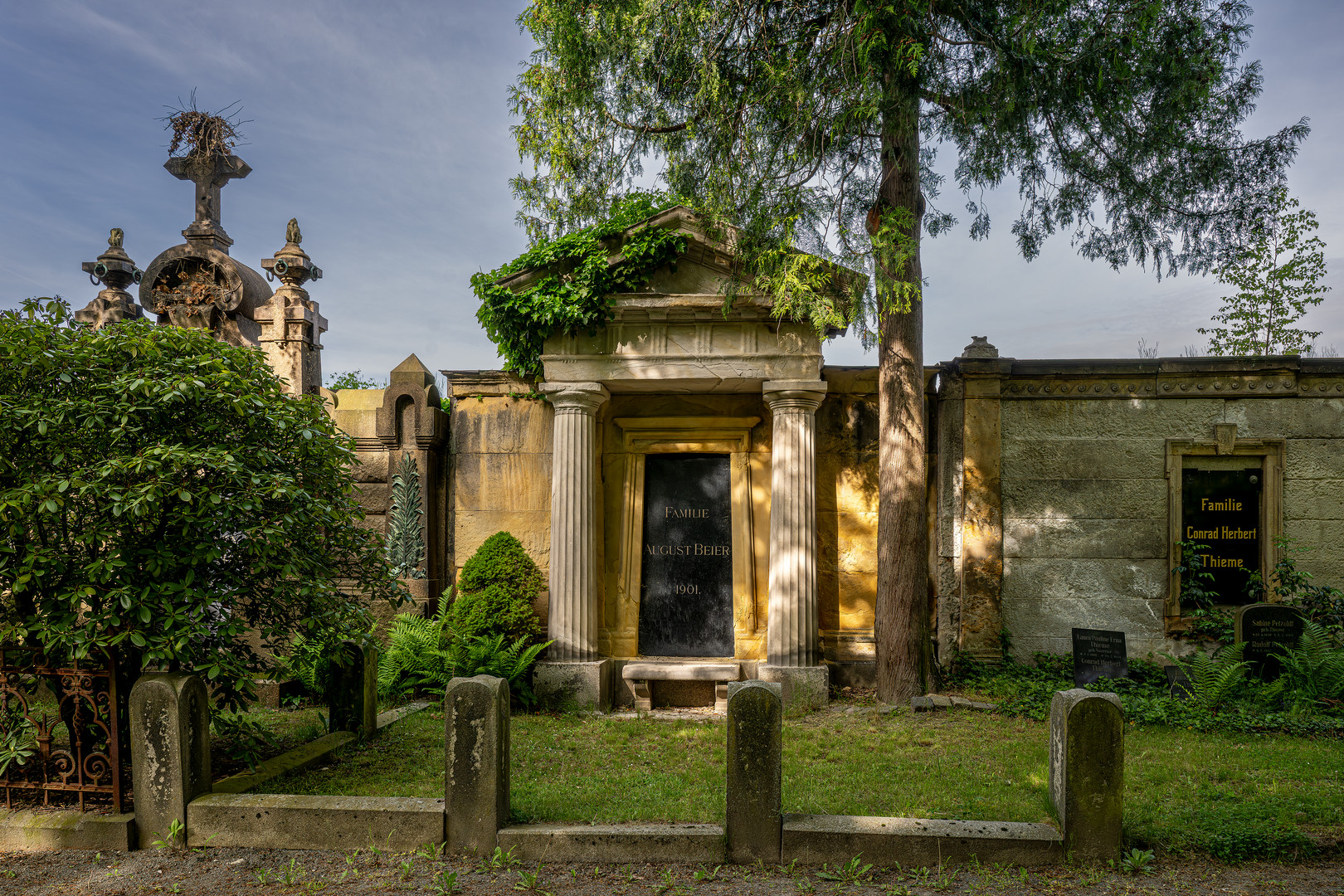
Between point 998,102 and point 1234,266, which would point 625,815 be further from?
point 1234,266

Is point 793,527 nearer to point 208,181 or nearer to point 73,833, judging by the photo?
point 73,833

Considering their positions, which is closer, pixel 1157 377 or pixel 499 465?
pixel 1157 377

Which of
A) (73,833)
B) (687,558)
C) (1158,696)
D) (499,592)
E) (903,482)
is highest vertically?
(903,482)

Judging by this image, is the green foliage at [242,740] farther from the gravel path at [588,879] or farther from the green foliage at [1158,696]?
the green foliage at [1158,696]

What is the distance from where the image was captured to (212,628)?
5.01m

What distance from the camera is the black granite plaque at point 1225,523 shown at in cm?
880

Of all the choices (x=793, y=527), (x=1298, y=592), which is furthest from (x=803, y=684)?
(x=1298, y=592)

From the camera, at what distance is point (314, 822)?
4.37 meters

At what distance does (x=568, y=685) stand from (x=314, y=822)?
3.83 m

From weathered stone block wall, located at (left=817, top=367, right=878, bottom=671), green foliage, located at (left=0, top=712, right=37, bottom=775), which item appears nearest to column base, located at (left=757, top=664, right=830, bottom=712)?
weathered stone block wall, located at (left=817, top=367, right=878, bottom=671)

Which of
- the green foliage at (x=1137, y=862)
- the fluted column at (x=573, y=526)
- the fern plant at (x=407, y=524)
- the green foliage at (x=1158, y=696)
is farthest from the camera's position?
the fern plant at (x=407, y=524)

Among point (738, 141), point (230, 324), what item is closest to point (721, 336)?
point (738, 141)

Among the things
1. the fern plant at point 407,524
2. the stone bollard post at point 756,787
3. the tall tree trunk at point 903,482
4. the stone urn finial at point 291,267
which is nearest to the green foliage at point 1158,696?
the tall tree trunk at point 903,482

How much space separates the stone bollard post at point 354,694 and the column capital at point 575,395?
324 cm
